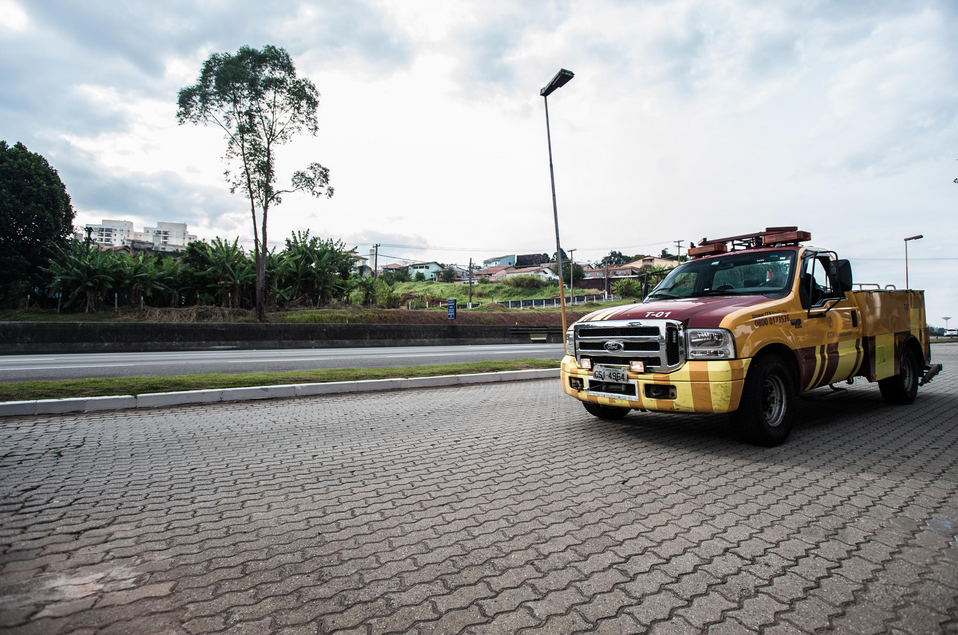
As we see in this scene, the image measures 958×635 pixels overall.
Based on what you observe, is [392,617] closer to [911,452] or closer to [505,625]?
[505,625]

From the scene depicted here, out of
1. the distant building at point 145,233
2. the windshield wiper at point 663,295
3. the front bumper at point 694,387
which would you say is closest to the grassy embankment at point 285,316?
the windshield wiper at point 663,295

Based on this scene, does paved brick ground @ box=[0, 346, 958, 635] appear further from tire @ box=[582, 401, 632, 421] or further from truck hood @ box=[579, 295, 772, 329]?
truck hood @ box=[579, 295, 772, 329]

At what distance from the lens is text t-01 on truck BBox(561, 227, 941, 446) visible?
4566 mm

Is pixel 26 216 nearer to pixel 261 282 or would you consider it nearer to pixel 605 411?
pixel 261 282

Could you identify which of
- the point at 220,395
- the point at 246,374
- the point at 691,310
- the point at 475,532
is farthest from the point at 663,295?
the point at 246,374

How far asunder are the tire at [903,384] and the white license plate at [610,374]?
4.98 meters

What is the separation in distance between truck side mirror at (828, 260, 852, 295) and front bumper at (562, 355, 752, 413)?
2.28m

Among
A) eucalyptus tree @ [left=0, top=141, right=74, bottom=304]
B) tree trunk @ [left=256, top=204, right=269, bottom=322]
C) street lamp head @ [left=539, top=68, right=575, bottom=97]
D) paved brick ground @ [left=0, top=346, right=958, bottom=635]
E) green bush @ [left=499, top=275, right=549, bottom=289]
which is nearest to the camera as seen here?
paved brick ground @ [left=0, top=346, right=958, bottom=635]

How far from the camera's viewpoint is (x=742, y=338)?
14.9ft

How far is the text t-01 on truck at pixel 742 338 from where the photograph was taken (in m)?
4.57

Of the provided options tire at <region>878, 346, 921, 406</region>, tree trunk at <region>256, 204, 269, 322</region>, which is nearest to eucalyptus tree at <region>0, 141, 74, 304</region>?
tree trunk at <region>256, 204, 269, 322</region>

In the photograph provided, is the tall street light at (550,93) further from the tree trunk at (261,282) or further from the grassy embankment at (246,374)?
the tree trunk at (261,282)

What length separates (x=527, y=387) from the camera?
969 centimetres

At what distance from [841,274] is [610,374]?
3.25m
